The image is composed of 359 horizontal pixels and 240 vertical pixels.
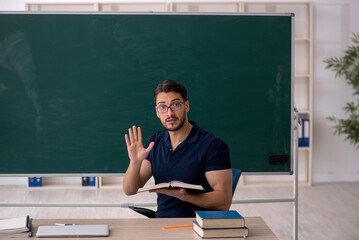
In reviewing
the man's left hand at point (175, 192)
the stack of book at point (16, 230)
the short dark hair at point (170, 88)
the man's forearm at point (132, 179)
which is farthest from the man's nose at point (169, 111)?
the stack of book at point (16, 230)

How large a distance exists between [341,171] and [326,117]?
71 cm

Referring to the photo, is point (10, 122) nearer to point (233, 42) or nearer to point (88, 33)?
point (88, 33)

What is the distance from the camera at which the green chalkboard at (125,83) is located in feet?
11.7

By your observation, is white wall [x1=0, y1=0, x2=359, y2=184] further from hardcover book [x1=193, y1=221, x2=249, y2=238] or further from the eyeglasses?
hardcover book [x1=193, y1=221, x2=249, y2=238]

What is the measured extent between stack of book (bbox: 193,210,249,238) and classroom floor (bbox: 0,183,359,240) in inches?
92.6

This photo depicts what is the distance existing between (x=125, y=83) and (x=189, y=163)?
1.14 m

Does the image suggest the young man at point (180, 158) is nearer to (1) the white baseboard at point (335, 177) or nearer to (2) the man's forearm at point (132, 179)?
(2) the man's forearm at point (132, 179)

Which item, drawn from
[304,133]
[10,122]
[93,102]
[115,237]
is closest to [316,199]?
[304,133]

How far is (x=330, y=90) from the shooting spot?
21.5ft

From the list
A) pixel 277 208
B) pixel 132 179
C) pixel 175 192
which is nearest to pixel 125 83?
pixel 132 179

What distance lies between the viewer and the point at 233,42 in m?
3.66

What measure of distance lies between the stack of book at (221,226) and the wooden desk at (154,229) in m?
0.04

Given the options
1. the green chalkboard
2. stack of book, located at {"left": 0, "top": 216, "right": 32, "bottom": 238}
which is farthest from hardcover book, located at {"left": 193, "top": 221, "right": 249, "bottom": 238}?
the green chalkboard

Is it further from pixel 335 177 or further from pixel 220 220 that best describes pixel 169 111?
pixel 335 177
